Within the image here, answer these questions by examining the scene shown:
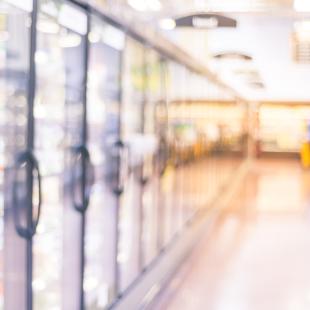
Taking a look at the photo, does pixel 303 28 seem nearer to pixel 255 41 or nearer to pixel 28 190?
pixel 255 41

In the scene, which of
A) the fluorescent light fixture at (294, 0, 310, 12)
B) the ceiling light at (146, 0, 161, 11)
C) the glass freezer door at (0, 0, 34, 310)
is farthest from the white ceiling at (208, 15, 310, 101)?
the glass freezer door at (0, 0, 34, 310)

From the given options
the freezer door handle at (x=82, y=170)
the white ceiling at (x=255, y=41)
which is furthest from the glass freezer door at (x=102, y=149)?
the white ceiling at (x=255, y=41)

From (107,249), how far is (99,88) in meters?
1.75

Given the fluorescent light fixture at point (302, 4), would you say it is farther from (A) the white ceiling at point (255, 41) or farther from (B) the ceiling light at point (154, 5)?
(B) the ceiling light at point (154, 5)

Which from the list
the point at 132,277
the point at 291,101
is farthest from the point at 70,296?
the point at 291,101

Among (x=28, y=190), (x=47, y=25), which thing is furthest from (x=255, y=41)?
(x=28, y=190)

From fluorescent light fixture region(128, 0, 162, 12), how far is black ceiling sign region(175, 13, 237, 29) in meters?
4.82

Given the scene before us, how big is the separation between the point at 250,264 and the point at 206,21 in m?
2.41

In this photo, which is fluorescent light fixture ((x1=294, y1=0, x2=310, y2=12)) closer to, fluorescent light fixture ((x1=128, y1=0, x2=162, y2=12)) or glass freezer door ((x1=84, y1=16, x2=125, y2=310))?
fluorescent light fixture ((x1=128, y1=0, x2=162, y2=12))

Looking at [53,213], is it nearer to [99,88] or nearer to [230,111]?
[99,88]

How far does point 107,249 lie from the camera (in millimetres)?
6262

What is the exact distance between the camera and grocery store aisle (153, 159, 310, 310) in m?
4.89

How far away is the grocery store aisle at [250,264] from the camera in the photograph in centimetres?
489

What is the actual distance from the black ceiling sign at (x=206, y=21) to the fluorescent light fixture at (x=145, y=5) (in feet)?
15.8
